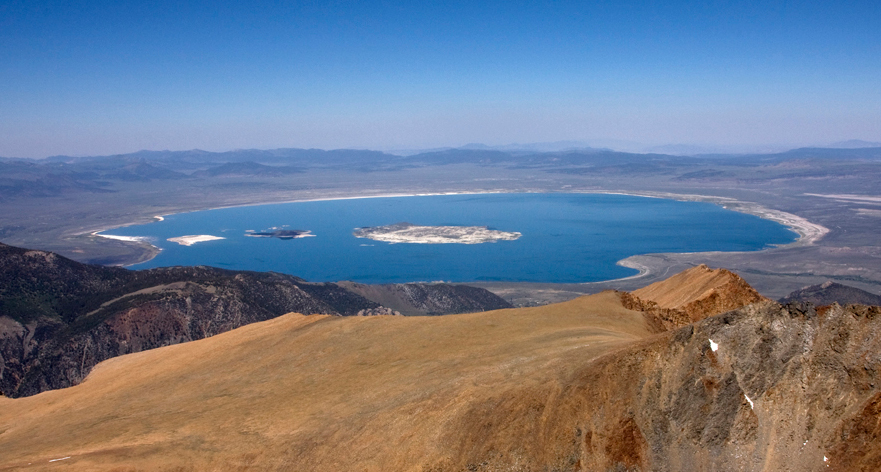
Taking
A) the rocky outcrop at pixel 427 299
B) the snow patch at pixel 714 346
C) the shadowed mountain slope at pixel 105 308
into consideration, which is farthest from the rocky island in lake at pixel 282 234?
the snow patch at pixel 714 346

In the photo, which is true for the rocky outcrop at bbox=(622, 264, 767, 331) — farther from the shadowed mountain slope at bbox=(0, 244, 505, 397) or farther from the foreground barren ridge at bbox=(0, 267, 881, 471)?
the shadowed mountain slope at bbox=(0, 244, 505, 397)

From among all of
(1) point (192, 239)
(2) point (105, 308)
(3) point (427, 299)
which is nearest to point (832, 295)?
(3) point (427, 299)

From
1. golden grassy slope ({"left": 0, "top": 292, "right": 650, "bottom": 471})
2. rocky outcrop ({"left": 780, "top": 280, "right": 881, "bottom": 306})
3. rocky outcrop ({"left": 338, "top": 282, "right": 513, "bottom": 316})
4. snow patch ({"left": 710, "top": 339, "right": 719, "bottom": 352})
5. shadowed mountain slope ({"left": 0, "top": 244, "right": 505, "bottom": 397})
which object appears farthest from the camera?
rocky outcrop ({"left": 338, "top": 282, "right": 513, "bottom": 316})

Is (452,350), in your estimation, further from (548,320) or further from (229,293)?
(229,293)

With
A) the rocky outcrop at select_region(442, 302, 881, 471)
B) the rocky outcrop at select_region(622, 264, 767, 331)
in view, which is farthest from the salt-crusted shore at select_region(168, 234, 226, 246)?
the rocky outcrop at select_region(442, 302, 881, 471)

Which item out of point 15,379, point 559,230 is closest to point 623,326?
point 15,379

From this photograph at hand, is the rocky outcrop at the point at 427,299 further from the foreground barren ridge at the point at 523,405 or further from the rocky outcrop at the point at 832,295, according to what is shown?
the foreground barren ridge at the point at 523,405

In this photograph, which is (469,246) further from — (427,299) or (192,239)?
(192,239)
